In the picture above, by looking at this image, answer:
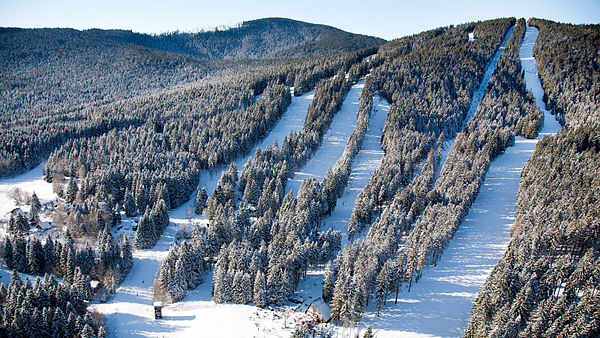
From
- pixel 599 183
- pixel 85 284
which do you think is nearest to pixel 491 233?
pixel 599 183

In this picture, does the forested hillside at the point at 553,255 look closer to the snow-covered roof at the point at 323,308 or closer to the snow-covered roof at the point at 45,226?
the snow-covered roof at the point at 323,308

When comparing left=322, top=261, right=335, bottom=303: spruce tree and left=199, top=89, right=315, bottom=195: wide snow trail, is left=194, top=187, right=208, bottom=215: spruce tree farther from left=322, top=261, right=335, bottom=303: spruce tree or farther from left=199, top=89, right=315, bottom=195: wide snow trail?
left=322, top=261, right=335, bottom=303: spruce tree

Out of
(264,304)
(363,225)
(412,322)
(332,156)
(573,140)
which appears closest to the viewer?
(412,322)

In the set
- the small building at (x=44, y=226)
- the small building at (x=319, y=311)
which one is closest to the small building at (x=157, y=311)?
the small building at (x=319, y=311)

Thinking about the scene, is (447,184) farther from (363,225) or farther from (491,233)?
(363,225)

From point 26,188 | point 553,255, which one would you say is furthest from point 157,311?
point 26,188

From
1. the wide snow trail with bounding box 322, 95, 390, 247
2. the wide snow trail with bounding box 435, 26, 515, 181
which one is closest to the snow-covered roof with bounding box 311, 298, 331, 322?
the wide snow trail with bounding box 322, 95, 390, 247
